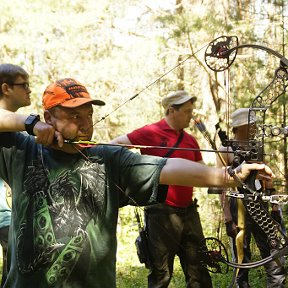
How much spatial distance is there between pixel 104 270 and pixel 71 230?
18 centimetres

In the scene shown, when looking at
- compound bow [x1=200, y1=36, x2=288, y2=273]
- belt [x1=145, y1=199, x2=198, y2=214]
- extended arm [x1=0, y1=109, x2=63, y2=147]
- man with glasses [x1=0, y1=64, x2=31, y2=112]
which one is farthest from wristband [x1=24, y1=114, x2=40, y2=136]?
belt [x1=145, y1=199, x2=198, y2=214]

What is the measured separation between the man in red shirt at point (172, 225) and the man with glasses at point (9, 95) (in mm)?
829

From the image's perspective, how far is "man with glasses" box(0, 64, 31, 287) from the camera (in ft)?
12.6

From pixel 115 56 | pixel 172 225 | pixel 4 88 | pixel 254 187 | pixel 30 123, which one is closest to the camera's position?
pixel 30 123

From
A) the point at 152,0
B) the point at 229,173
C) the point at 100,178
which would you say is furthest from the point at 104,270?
the point at 152,0

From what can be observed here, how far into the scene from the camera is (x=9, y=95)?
383 cm

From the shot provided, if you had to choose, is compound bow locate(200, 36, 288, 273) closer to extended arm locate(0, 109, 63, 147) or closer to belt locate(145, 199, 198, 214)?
extended arm locate(0, 109, 63, 147)

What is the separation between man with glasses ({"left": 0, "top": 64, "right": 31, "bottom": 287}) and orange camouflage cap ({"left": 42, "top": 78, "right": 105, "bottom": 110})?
1620 mm

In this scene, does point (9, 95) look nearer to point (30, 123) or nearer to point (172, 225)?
point (172, 225)

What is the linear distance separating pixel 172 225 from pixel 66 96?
2.23m

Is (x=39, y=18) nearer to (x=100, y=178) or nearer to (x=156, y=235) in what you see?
(x=156, y=235)

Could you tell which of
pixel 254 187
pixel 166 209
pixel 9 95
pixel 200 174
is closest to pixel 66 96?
pixel 200 174

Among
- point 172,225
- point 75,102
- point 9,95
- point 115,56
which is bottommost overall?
point 172,225

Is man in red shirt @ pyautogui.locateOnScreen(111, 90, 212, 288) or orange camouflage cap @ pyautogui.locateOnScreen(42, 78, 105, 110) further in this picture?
man in red shirt @ pyautogui.locateOnScreen(111, 90, 212, 288)
